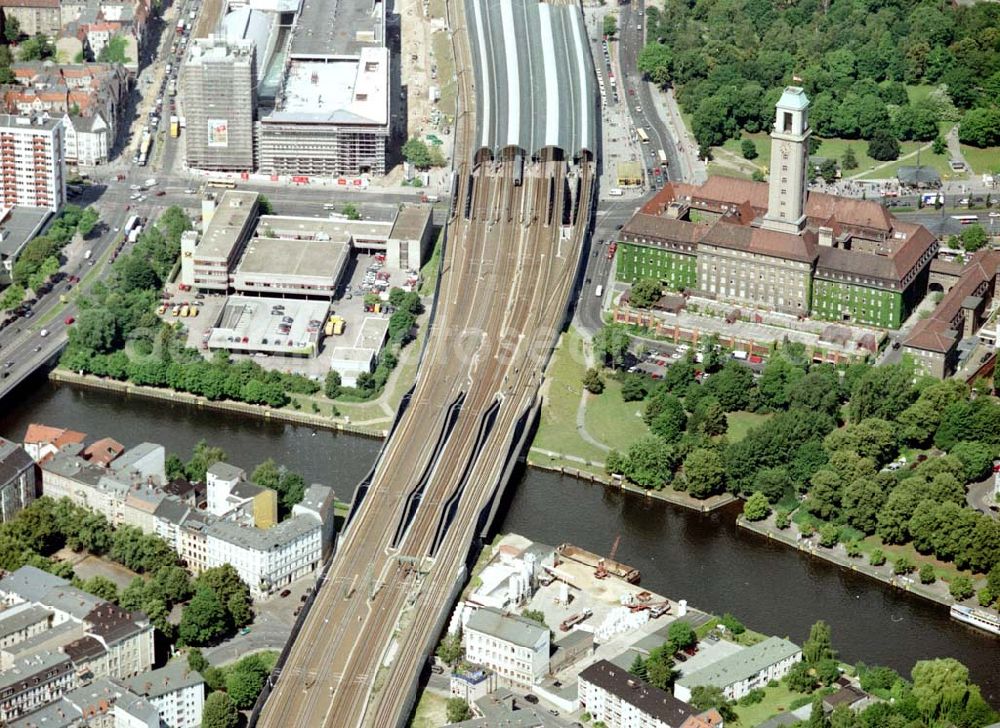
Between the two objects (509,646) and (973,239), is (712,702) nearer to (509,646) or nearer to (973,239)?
(509,646)

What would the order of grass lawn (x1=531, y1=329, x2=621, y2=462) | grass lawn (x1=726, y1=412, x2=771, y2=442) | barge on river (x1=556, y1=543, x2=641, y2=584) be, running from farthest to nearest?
1. grass lawn (x1=726, y1=412, x2=771, y2=442)
2. grass lawn (x1=531, y1=329, x2=621, y2=462)
3. barge on river (x1=556, y1=543, x2=641, y2=584)

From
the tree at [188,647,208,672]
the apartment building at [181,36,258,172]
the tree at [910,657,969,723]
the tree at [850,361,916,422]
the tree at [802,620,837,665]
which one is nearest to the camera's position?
the tree at [910,657,969,723]

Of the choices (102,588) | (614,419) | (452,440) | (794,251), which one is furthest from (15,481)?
(794,251)

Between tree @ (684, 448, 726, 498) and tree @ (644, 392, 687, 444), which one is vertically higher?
tree @ (644, 392, 687, 444)

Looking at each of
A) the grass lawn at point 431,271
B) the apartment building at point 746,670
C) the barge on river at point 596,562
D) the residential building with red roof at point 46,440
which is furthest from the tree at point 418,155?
the apartment building at point 746,670

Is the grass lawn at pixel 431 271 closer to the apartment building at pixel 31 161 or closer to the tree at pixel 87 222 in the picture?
the tree at pixel 87 222

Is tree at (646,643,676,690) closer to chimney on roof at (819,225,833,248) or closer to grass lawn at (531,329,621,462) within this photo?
grass lawn at (531,329,621,462)

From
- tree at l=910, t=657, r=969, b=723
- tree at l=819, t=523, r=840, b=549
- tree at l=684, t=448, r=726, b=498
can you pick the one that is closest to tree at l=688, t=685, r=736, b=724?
tree at l=910, t=657, r=969, b=723
